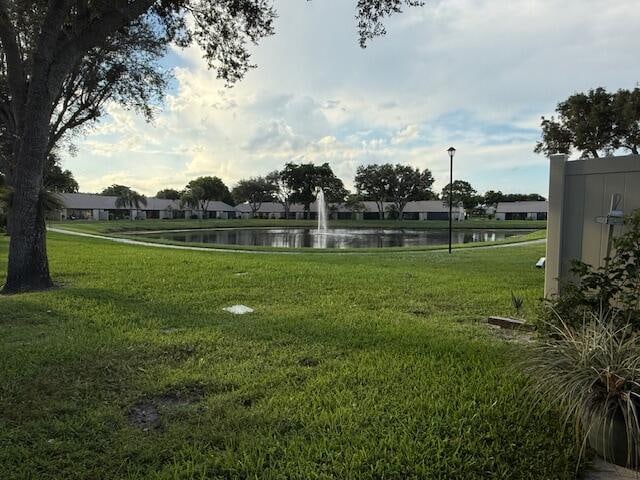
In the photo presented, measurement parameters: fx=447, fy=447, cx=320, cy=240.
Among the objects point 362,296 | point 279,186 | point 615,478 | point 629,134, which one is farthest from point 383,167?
point 615,478

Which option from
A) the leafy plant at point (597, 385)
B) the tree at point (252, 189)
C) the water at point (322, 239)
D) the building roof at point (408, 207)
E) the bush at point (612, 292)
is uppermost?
the tree at point (252, 189)

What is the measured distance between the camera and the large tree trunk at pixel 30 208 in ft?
25.1

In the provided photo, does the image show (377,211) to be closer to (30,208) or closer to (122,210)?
(122,210)

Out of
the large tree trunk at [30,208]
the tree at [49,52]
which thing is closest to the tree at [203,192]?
the tree at [49,52]

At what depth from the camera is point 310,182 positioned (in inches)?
3083

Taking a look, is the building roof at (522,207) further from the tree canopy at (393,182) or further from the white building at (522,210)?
the tree canopy at (393,182)

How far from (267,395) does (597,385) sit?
6.99 feet

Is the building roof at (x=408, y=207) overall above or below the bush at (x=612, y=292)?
above

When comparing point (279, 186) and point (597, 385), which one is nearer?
point (597, 385)

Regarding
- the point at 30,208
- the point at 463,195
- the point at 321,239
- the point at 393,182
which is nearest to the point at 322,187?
the point at 393,182

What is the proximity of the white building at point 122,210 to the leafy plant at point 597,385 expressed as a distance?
2740 inches


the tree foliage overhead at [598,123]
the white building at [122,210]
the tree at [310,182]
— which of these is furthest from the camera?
the tree at [310,182]

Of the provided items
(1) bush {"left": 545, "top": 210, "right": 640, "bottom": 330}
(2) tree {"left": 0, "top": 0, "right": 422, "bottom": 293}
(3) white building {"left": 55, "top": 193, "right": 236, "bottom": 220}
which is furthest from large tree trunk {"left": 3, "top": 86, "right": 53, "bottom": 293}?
(3) white building {"left": 55, "top": 193, "right": 236, "bottom": 220}

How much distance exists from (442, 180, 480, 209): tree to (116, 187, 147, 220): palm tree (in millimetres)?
57283
